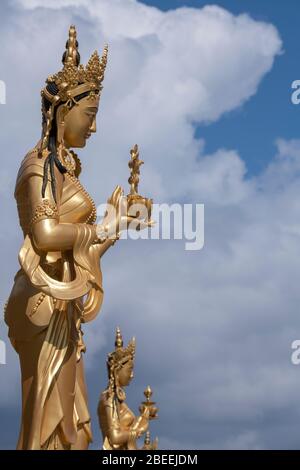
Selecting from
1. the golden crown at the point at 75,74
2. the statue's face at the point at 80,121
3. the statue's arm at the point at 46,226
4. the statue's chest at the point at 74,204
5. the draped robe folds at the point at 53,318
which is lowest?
the draped robe folds at the point at 53,318

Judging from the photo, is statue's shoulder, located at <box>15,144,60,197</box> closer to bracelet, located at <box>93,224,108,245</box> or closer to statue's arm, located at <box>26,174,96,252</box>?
statue's arm, located at <box>26,174,96,252</box>

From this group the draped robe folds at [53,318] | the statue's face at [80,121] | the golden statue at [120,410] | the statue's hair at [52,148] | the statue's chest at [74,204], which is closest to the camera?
the draped robe folds at [53,318]

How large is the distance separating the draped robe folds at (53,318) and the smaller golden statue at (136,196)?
36 cm

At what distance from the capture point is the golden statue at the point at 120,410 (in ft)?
48.3

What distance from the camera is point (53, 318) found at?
9477 mm

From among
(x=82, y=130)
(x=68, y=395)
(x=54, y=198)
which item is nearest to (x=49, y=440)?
(x=68, y=395)

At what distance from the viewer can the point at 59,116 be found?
9883 millimetres

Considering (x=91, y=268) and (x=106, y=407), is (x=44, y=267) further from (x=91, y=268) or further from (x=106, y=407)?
(x=106, y=407)

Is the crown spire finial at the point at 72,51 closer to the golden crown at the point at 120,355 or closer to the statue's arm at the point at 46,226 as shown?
the statue's arm at the point at 46,226

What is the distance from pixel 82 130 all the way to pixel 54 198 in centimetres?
76

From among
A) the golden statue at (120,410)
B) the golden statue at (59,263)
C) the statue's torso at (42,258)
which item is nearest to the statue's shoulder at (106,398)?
the golden statue at (120,410)

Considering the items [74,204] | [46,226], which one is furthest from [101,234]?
[46,226]
